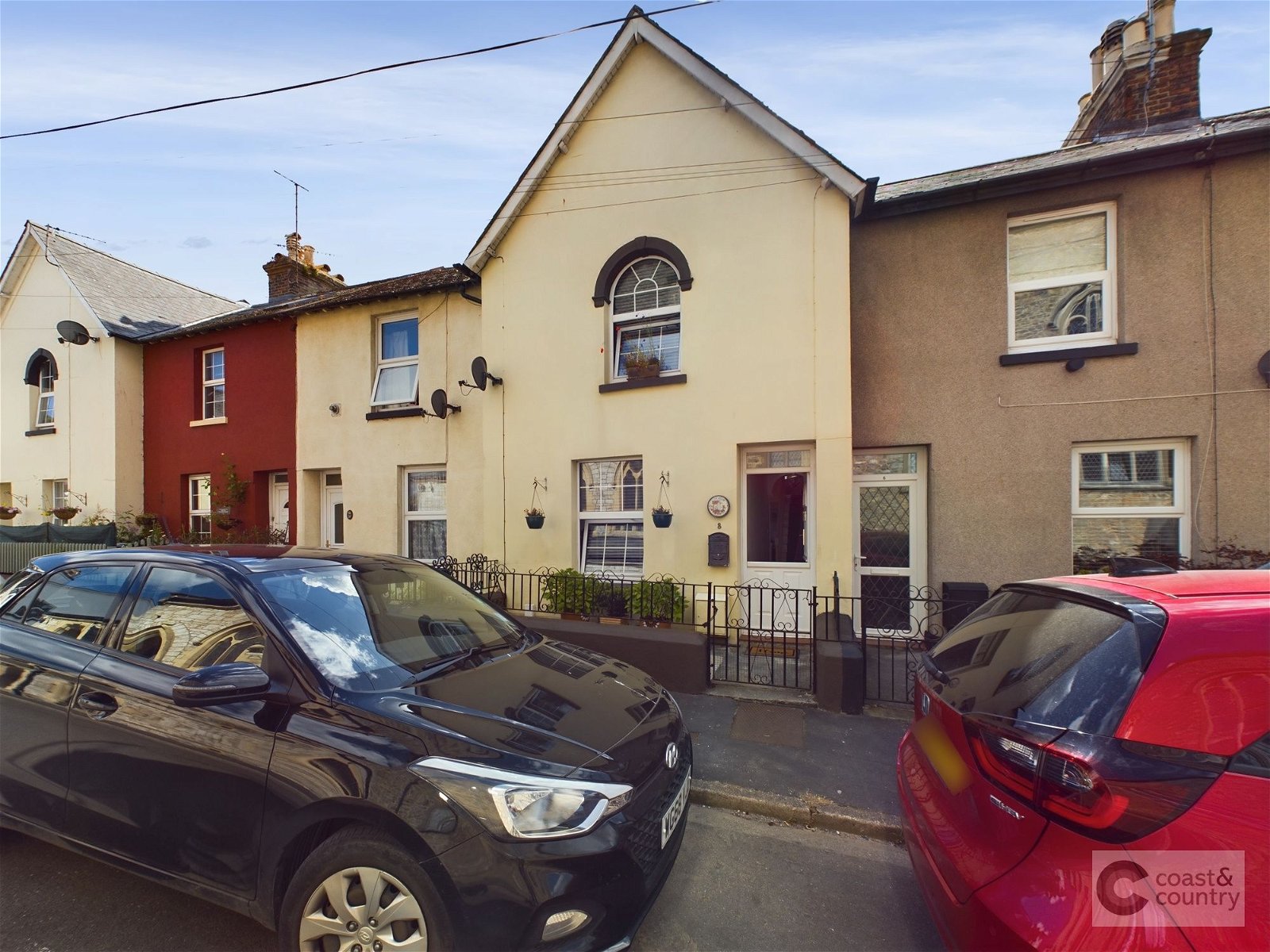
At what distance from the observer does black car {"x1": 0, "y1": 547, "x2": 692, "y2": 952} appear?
1907 mm

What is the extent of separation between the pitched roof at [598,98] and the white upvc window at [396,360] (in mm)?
2149

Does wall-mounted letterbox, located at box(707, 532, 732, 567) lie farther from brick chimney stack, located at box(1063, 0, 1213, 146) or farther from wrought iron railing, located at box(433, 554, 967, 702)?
brick chimney stack, located at box(1063, 0, 1213, 146)

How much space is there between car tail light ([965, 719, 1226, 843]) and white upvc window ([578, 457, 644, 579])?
5.67 m

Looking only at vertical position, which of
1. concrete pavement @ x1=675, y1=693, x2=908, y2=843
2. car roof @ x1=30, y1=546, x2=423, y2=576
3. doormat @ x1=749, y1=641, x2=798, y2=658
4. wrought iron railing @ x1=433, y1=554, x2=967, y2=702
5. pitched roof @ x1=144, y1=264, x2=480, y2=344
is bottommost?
concrete pavement @ x1=675, y1=693, x2=908, y2=843

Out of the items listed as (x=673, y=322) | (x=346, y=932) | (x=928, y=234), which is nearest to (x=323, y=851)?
(x=346, y=932)

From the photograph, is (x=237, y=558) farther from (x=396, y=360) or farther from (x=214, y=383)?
(x=214, y=383)

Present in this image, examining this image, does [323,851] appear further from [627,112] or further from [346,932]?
[627,112]

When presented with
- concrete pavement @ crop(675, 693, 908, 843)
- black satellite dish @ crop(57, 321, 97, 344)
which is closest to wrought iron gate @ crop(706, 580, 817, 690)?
concrete pavement @ crop(675, 693, 908, 843)

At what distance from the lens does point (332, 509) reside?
1025 centimetres

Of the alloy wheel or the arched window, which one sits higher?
the arched window

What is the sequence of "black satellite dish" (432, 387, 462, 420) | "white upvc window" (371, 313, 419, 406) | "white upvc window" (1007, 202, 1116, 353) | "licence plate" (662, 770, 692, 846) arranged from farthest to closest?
"white upvc window" (371, 313, 419, 406)
"black satellite dish" (432, 387, 462, 420)
"white upvc window" (1007, 202, 1116, 353)
"licence plate" (662, 770, 692, 846)

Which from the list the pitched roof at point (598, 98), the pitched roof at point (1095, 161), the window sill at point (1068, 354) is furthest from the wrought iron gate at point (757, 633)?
the pitched roof at point (1095, 161)

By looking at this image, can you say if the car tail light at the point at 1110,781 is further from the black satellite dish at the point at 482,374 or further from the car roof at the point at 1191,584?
the black satellite dish at the point at 482,374

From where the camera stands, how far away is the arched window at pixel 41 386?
1336 centimetres
